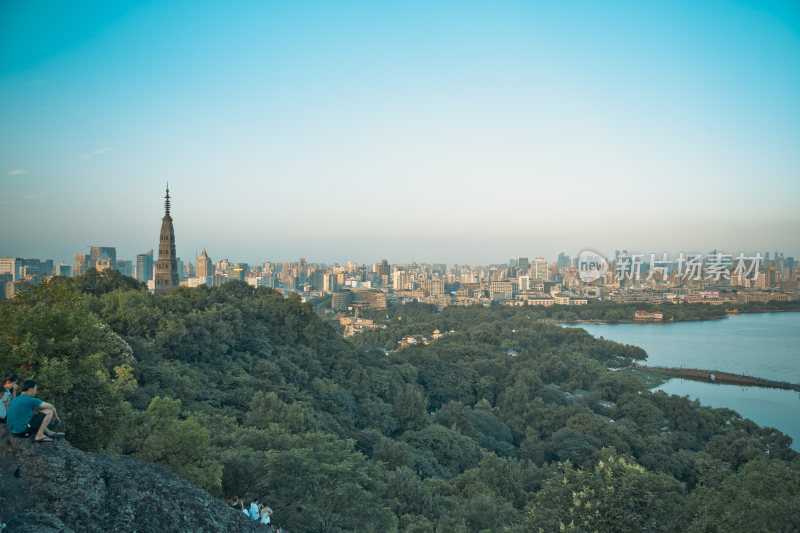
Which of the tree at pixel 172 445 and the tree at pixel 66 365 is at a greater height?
the tree at pixel 66 365

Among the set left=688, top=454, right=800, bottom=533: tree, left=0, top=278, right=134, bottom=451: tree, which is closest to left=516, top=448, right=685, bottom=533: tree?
left=688, top=454, right=800, bottom=533: tree

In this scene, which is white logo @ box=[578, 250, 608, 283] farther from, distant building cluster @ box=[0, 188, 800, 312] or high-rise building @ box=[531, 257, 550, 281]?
high-rise building @ box=[531, 257, 550, 281]

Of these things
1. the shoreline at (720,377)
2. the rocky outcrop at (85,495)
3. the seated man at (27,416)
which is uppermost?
the seated man at (27,416)

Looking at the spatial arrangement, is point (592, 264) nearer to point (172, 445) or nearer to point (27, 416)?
point (172, 445)

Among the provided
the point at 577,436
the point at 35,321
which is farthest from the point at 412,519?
the point at 577,436

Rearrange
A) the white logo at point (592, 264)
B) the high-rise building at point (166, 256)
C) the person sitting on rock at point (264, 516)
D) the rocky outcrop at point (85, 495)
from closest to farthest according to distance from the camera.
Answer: the rocky outcrop at point (85, 495) → the person sitting on rock at point (264, 516) → the high-rise building at point (166, 256) → the white logo at point (592, 264)

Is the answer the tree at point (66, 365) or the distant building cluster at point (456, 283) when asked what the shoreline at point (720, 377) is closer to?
the distant building cluster at point (456, 283)

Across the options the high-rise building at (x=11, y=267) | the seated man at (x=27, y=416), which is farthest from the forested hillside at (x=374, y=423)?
the high-rise building at (x=11, y=267)
